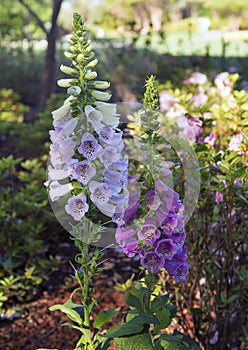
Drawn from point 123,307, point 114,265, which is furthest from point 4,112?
point 123,307

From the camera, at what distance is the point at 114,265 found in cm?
358

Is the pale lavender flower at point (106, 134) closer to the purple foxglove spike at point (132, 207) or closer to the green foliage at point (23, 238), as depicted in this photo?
the purple foxglove spike at point (132, 207)

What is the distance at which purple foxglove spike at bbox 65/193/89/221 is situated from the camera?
154cm

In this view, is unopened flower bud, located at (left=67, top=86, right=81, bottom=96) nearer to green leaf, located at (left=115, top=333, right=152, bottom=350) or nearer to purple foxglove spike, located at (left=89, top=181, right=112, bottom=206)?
purple foxglove spike, located at (left=89, top=181, right=112, bottom=206)

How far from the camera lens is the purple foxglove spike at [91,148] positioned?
1492 millimetres

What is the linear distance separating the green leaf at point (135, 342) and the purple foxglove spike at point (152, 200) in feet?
1.42

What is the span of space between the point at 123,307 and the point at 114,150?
175cm

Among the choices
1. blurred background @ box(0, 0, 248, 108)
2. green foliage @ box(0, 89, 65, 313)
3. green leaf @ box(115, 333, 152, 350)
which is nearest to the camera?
green leaf @ box(115, 333, 152, 350)

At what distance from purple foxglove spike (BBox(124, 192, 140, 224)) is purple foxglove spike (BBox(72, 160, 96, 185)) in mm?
192

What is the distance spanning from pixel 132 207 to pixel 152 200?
0.07 metres

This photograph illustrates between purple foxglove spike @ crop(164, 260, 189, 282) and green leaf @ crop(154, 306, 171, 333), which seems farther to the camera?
green leaf @ crop(154, 306, 171, 333)

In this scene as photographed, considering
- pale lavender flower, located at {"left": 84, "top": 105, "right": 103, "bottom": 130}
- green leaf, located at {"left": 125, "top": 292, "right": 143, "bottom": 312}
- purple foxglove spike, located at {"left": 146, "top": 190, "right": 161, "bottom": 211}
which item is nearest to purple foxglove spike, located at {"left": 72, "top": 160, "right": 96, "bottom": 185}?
pale lavender flower, located at {"left": 84, "top": 105, "right": 103, "bottom": 130}

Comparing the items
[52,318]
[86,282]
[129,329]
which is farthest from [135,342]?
[52,318]

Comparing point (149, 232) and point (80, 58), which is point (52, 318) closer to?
point (149, 232)
